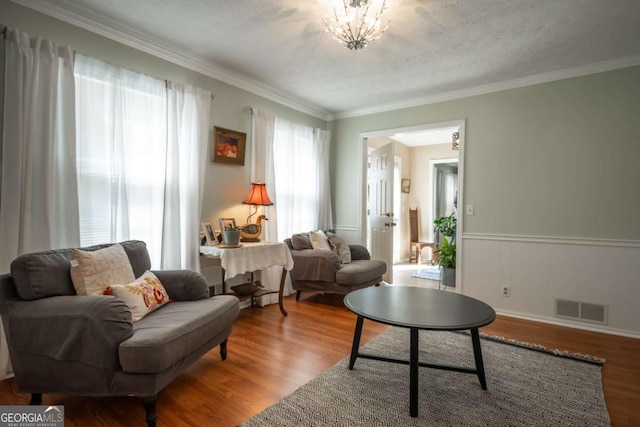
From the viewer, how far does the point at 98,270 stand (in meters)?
1.91

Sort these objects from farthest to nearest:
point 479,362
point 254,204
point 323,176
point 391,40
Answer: point 323,176, point 254,204, point 391,40, point 479,362

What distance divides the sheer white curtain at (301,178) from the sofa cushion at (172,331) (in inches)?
77.1

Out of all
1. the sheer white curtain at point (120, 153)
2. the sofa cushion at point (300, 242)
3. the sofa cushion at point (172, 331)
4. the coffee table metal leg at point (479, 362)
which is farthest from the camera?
the sofa cushion at point (300, 242)

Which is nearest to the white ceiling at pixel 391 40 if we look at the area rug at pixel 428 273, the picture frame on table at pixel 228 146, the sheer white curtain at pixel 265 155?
A: the sheer white curtain at pixel 265 155

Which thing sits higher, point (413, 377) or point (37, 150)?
point (37, 150)

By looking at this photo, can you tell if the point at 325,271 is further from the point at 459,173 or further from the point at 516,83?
the point at 516,83

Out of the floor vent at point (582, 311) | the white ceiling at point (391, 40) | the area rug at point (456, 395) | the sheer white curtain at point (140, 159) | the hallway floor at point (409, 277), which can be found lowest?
the hallway floor at point (409, 277)

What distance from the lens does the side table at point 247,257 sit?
9.37 feet

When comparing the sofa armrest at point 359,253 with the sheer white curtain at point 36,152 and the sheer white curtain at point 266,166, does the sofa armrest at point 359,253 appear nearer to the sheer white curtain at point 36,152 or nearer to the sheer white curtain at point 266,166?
the sheer white curtain at point 266,166

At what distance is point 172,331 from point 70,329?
462 millimetres

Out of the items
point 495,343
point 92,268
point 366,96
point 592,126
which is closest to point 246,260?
point 92,268

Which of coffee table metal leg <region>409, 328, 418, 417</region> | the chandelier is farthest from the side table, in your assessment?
the chandelier

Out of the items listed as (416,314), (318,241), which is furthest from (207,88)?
(416,314)

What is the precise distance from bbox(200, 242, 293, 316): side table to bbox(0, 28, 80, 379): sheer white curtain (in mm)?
1022
